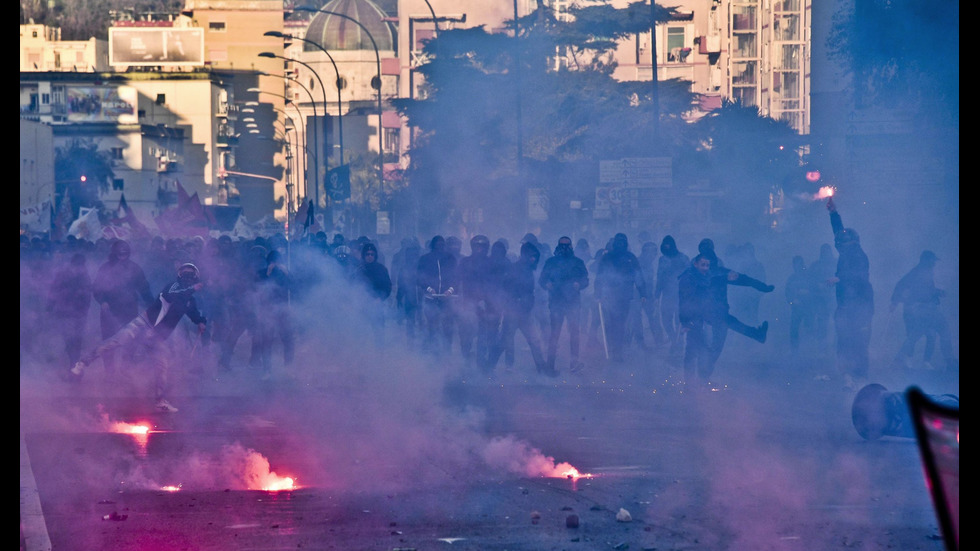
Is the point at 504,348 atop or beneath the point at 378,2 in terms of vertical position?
Answer: beneath

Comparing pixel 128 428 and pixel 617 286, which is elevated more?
pixel 617 286

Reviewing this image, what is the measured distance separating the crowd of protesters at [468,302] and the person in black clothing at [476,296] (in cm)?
2

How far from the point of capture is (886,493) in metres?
6.66

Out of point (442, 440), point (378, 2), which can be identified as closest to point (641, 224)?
point (442, 440)

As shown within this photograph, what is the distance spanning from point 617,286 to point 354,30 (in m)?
97.6

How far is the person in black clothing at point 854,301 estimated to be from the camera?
1191cm

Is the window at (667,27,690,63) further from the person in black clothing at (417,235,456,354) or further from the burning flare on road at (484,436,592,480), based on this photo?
the burning flare on road at (484,436,592,480)

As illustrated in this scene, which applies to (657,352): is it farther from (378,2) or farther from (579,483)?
(378,2)

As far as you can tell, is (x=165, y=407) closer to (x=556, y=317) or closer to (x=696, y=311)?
(x=556, y=317)

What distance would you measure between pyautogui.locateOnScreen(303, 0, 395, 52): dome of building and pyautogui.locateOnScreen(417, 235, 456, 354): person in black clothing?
9549 cm

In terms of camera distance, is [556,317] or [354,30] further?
[354,30]

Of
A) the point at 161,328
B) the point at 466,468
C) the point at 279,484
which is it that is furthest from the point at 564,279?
the point at 279,484

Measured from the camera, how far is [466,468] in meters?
7.48
